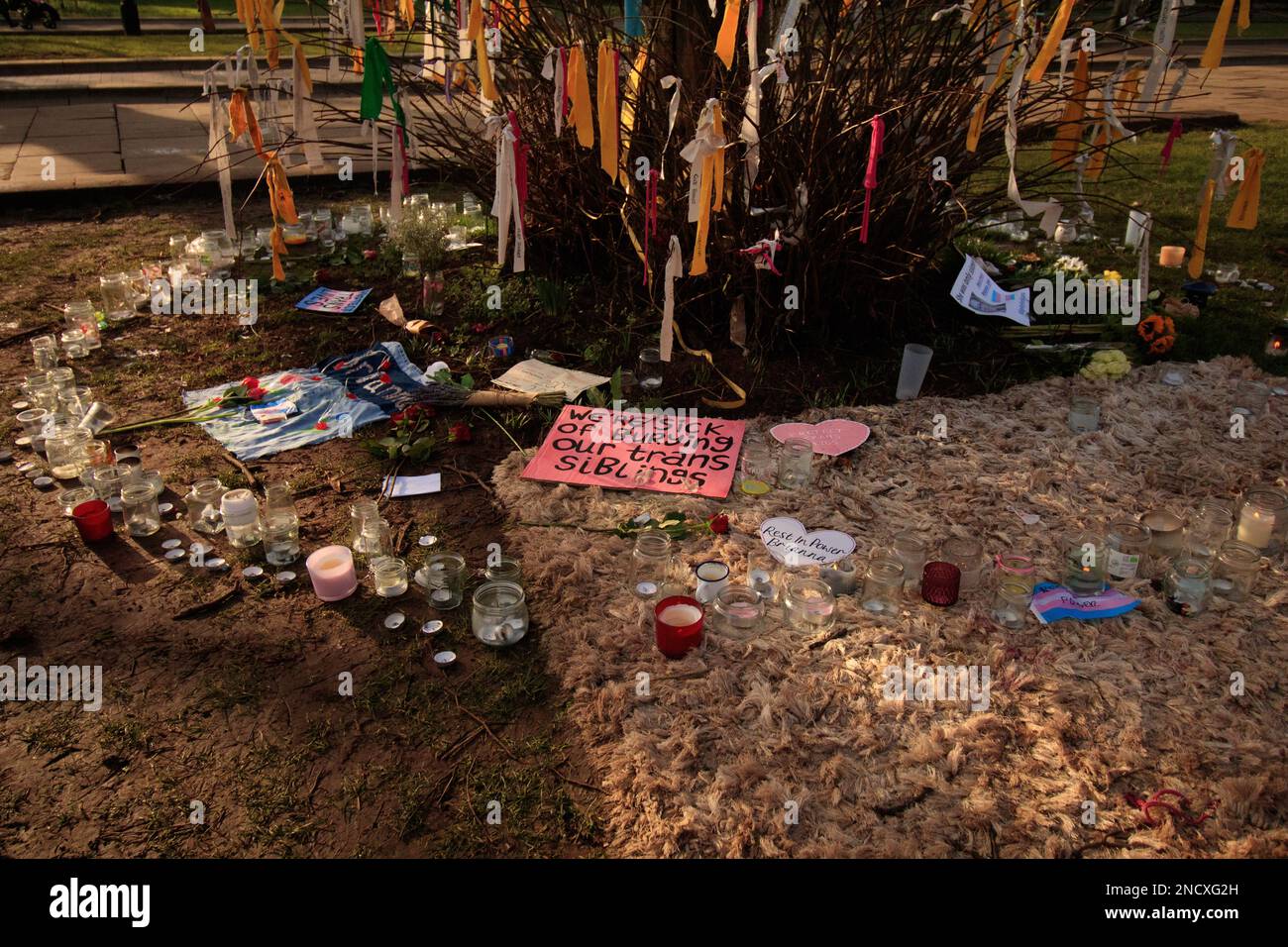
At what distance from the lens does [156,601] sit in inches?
109

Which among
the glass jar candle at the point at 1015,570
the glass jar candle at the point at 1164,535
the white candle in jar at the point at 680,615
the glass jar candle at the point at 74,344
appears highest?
the glass jar candle at the point at 74,344

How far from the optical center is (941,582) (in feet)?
8.67

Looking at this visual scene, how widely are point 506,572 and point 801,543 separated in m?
0.96

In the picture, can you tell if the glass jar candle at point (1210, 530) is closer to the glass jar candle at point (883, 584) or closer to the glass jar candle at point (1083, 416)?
the glass jar candle at point (1083, 416)

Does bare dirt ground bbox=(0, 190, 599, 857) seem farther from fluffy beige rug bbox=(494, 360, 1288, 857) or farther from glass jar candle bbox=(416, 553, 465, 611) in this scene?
fluffy beige rug bbox=(494, 360, 1288, 857)

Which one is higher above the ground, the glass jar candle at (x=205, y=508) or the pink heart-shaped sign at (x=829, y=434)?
the pink heart-shaped sign at (x=829, y=434)

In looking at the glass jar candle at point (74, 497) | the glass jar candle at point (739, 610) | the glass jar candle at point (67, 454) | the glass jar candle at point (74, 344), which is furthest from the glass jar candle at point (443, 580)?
the glass jar candle at point (74, 344)

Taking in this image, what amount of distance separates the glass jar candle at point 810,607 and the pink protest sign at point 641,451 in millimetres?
668

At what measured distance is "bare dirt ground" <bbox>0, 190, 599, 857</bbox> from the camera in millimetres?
2043

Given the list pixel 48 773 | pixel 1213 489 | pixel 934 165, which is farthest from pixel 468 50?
pixel 1213 489

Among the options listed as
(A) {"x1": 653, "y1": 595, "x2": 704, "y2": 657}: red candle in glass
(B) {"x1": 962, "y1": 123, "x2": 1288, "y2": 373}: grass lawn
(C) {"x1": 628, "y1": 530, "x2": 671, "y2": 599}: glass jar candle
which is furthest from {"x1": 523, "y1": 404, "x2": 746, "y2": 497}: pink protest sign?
(B) {"x1": 962, "y1": 123, "x2": 1288, "y2": 373}: grass lawn

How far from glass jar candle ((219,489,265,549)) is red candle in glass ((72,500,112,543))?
38cm

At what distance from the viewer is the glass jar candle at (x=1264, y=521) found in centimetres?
288
